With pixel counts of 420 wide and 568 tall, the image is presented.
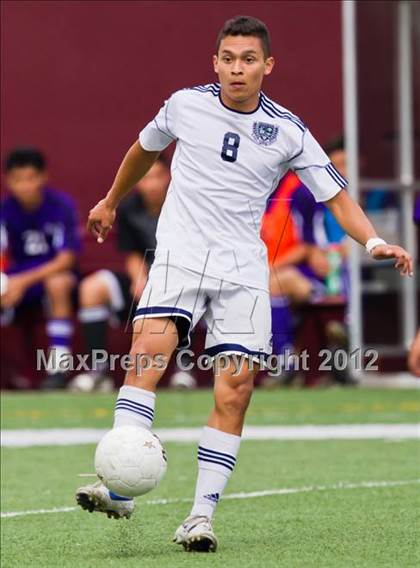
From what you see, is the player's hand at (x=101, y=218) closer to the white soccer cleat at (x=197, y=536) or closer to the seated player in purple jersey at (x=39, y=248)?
the white soccer cleat at (x=197, y=536)

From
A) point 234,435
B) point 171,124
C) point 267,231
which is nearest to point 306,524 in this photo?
point 234,435

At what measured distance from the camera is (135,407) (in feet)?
18.3

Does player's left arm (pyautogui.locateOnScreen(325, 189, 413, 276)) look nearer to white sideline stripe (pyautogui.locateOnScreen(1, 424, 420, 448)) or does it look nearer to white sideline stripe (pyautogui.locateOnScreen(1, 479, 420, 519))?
white sideline stripe (pyautogui.locateOnScreen(1, 479, 420, 519))

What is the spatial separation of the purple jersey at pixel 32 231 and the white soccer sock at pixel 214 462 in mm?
7872

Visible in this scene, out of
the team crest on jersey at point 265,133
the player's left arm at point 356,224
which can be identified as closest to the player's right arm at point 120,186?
the team crest on jersey at point 265,133

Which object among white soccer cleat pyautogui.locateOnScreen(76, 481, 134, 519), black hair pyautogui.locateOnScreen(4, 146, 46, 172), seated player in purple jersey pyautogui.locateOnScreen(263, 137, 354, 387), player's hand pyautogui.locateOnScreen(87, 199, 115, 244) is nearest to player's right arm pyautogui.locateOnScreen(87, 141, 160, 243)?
player's hand pyautogui.locateOnScreen(87, 199, 115, 244)

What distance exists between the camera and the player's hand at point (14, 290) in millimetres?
13297

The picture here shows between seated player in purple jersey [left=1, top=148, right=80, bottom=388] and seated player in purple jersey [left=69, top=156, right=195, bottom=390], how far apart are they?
203mm

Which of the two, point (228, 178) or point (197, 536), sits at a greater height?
point (228, 178)

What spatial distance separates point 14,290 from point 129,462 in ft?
26.5

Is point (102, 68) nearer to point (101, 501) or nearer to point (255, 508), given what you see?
point (255, 508)

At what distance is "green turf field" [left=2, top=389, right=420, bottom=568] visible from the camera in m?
5.45

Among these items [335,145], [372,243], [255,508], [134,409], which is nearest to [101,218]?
[134,409]

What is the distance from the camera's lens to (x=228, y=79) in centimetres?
564
